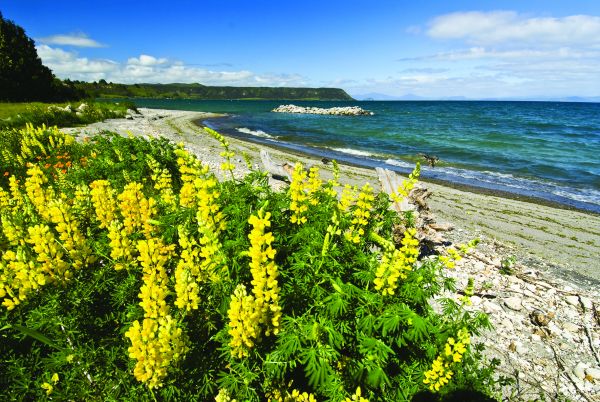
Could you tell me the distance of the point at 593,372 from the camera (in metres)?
4.48

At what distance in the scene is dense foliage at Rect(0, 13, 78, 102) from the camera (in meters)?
34.8

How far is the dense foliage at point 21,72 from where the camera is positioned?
1369 inches

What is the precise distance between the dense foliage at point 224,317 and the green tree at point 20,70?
43039mm

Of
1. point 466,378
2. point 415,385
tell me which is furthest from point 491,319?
point 415,385

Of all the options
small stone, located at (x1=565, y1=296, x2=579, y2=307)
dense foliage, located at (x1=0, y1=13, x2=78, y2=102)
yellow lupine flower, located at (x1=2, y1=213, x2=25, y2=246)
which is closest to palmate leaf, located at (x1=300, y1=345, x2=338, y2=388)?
yellow lupine flower, located at (x1=2, y1=213, x2=25, y2=246)

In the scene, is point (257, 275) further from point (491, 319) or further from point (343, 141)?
point (343, 141)

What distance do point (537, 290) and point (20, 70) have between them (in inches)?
1901

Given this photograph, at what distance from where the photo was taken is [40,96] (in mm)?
37094

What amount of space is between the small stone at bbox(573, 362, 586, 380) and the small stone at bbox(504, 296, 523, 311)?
116 centimetres

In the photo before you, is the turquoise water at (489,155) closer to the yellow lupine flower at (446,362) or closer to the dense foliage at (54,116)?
the dense foliage at (54,116)

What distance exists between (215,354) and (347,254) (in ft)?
5.66

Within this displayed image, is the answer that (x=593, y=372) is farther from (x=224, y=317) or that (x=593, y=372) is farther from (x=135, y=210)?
(x=135, y=210)

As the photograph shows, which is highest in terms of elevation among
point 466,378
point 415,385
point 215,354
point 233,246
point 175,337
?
point 233,246

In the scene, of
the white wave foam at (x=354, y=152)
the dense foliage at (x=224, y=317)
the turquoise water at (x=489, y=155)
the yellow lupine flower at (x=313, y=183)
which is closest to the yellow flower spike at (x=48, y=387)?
the dense foliage at (x=224, y=317)
